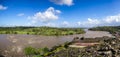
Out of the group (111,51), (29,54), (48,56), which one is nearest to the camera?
(111,51)

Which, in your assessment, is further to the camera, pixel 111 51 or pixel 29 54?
pixel 29 54

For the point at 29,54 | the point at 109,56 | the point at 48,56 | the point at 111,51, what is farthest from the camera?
the point at 29,54

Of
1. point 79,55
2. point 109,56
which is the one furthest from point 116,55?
point 79,55

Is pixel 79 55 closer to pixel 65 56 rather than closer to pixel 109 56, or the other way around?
pixel 65 56

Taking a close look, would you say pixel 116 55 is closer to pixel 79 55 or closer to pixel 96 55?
pixel 96 55

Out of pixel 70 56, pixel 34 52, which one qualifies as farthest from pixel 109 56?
pixel 34 52

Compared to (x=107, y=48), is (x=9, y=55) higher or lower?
lower

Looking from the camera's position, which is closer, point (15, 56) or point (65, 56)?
point (65, 56)

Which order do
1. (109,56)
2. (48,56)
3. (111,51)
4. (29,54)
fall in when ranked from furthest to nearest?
(29,54)
(48,56)
(111,51)
(109,56)

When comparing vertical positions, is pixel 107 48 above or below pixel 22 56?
above
